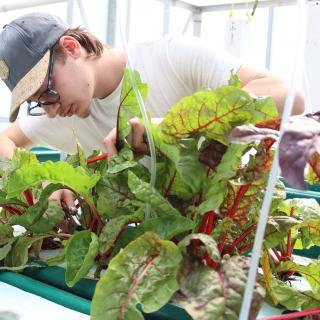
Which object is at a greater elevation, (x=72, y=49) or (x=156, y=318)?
(x=72, y=49)

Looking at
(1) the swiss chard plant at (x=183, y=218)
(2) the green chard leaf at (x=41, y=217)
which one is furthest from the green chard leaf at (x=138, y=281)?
(2) the green chard leaf at (x=41, y=217)

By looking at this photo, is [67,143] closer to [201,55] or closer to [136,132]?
[201,55]

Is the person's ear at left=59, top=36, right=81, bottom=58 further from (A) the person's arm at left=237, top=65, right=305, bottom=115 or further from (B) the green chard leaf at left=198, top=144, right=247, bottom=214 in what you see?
(B) the green chard leaf at left=198, top=144, right=247, bottom=214

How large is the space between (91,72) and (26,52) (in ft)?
0.48

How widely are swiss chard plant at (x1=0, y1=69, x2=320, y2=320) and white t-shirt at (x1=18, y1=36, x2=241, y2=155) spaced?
1.17 ft

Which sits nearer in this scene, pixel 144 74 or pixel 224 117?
pixel 224 117

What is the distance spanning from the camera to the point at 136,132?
0.54 meters

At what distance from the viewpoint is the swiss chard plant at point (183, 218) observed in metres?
0.40

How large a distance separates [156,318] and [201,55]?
0.60 metres

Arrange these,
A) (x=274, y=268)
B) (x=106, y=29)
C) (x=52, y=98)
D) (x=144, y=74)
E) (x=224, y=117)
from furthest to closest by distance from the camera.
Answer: (x=106, y=29), (x=144, y=74), (x=52, y=98), (x=274, y=268), (x=224, y=117)

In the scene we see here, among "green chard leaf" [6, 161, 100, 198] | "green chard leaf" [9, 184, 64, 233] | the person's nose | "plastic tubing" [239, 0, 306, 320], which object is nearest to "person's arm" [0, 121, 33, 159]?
the person's nose

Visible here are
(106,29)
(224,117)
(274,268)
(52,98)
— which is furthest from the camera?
(106,29)

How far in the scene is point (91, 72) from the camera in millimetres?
924

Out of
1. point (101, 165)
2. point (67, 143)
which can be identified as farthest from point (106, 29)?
point (101, 165)
